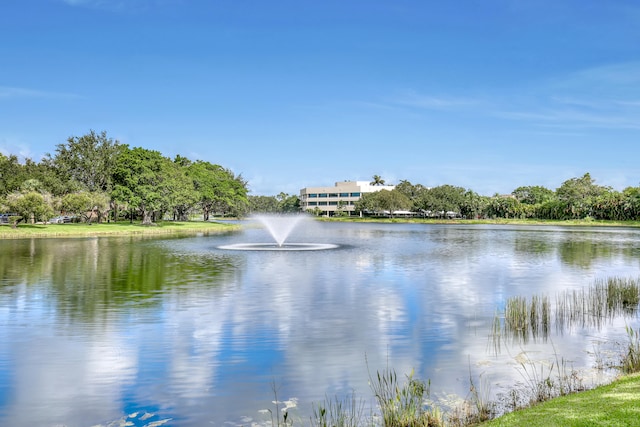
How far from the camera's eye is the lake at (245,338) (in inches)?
500

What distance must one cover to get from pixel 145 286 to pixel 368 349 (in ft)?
57.4

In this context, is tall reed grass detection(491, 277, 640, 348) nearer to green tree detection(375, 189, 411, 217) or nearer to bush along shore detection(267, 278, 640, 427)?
bush along shore detection(267, 278, 640, 427)

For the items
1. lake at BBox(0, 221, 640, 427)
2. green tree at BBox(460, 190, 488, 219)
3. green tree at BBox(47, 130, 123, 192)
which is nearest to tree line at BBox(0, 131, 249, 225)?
green tree at BBox(47, 130, 123, 192)

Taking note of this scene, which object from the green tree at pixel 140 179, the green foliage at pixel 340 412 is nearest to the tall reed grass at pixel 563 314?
the green foliage at pixel 340 412

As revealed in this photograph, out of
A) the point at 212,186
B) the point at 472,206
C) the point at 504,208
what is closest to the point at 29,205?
the point at 212,186

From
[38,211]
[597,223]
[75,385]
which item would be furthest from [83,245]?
[597,223]

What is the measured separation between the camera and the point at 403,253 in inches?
2119

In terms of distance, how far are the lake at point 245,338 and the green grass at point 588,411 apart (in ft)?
8.51

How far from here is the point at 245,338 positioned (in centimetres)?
1850

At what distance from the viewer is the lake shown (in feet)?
41.6

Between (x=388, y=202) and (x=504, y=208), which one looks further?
(x=388, y=202)

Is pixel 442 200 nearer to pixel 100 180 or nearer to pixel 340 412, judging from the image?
pixel 100 180

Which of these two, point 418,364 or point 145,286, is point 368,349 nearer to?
point 418,364

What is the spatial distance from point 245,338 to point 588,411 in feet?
38.6
